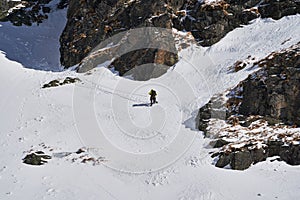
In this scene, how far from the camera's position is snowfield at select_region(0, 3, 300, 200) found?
15.3 meters

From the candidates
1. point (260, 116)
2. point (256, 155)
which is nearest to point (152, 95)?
point (260, 116)

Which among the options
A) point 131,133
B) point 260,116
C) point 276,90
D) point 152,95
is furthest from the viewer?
point 152,95

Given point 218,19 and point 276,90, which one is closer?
point 276,90

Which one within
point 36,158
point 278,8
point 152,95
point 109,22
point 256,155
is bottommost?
point 36,158

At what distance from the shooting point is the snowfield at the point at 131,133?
15.3 metres

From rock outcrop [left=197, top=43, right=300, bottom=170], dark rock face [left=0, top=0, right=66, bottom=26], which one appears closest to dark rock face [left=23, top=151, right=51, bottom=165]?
rock outcrop [left=197, top=43, right=300, bottom=170]

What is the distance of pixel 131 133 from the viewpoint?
2006 centimetres

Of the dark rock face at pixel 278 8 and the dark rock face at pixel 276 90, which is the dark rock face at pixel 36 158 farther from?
the dark rock face at pixel 278 8

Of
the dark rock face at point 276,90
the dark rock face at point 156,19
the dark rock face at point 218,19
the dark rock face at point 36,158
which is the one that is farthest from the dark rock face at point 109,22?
the dark rock face at point 36,158

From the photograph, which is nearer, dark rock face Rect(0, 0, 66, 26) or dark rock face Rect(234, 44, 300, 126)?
dark rock face Rect(234, 44, 300, 126)

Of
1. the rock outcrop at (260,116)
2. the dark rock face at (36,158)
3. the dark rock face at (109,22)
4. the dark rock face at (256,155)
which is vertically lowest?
the dark rock face at (36,158)

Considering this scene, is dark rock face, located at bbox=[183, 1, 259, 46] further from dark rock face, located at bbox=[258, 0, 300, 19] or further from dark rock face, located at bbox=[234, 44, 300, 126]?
dark rock face, located at bbox=[234, 44, 300, 126]

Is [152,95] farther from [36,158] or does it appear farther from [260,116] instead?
[36,158]

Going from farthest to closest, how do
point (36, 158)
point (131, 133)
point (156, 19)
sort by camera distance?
1. point (156, 19)
2. point (131, 133)
3. point (36, 158)
